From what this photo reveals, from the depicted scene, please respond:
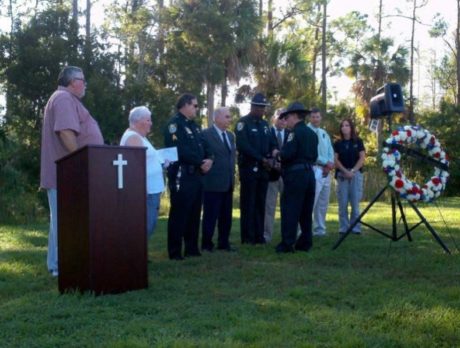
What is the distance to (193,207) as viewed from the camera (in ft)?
26.4

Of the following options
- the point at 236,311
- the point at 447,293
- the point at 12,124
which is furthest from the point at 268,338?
the point at 12,124

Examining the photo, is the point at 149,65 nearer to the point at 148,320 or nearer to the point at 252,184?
the point at 252,184

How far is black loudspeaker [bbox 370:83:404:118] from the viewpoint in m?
8.77

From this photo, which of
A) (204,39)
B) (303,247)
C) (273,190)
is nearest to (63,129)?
(303,247)

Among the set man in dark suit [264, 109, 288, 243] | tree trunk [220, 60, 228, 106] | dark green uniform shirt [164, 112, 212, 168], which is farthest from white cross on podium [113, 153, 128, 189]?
tree trunk [220, 60, 228, 106]

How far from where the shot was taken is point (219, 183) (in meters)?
8.70

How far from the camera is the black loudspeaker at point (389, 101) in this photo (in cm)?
877

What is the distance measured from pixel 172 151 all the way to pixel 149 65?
71.2 ft

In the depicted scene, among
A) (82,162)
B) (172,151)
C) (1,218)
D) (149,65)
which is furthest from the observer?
(149,65)

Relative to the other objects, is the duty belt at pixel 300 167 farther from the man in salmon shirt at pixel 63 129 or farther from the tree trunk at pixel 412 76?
the tree trunk at pixel 412 76

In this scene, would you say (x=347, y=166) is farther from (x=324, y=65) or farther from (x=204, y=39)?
(x=324, y=65)

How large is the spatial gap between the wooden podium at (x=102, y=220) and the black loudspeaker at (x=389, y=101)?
12.7 feet

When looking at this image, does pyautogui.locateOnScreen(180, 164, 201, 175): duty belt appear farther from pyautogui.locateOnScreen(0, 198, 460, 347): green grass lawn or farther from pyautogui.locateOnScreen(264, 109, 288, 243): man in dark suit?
pyautogui.locateOnScreen(264, 109, 288, 243): man in dark suit

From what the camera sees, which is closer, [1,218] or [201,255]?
Answer: [201,255]
